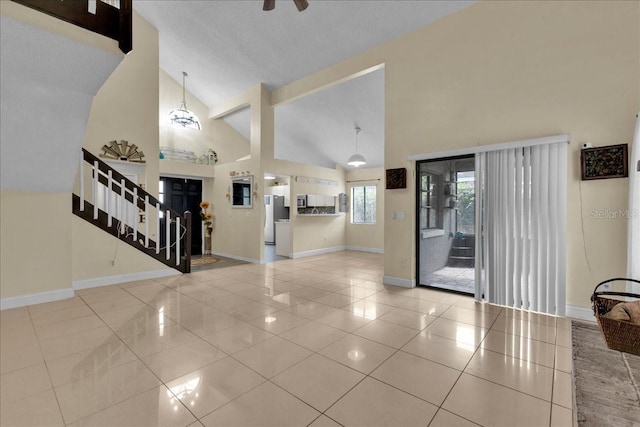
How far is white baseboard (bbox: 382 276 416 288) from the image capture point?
15.4 feet

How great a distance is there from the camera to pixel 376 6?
4191 millimetres


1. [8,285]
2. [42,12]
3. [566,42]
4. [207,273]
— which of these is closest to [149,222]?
[207,273]

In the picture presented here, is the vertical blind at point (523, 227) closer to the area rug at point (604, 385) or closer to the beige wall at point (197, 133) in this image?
the area rug at point (604, 385)

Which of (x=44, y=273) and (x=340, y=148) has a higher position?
(x=340, y=148)

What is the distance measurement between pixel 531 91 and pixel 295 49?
3995 millimetres

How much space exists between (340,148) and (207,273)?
4787 millimetres

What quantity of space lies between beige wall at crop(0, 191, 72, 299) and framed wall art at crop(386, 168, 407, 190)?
502cm

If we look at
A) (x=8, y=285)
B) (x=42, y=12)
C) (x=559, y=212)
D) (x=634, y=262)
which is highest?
(x=42, y=12)

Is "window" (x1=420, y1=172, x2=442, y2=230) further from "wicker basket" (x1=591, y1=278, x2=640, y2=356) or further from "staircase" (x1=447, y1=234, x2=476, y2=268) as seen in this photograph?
"wicker basket" (x1=591, y1=278, x2=640, y2=356)

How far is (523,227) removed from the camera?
3596 mm

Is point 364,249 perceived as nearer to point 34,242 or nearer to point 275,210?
point 275,210

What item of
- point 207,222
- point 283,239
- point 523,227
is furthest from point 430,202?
point 207,222

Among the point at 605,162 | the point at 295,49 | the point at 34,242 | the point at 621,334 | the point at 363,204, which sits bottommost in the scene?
the point at 621,334

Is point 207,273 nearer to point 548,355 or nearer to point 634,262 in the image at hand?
point 548,355
